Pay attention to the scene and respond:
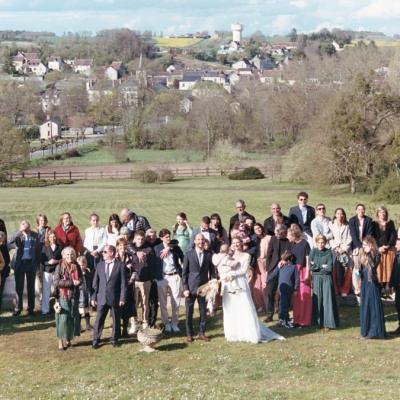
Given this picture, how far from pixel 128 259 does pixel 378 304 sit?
13.9 ft

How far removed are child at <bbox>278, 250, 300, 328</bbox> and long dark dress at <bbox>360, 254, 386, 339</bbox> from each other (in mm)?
1390

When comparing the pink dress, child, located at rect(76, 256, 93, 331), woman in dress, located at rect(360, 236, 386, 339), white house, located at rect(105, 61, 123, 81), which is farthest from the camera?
white house, located at rect(105, 61, 123, 81)

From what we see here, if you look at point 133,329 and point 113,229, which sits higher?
point 113,229

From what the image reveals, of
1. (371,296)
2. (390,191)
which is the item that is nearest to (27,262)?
(371,296)

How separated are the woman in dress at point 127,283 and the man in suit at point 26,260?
99.0 inches

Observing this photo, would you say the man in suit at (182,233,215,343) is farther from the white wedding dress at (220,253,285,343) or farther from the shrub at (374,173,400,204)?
the shrub at (374,173,400,204)

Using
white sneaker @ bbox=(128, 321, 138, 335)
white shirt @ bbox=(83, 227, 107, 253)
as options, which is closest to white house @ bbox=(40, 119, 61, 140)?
white shirt @ bbox=(83, 227, 107, 253)

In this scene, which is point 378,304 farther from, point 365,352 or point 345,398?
point 345,398

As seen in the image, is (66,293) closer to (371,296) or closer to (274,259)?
(274,259)

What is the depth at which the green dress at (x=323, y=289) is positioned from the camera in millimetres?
13445

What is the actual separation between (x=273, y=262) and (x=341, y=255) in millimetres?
1665

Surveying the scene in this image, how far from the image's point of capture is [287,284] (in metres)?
13.9

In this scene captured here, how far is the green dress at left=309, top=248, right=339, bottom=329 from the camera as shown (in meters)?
13.4

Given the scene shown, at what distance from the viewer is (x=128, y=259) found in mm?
13305
